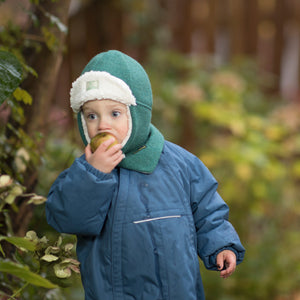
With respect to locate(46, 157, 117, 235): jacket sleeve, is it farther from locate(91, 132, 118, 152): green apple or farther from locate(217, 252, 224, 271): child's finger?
locate(217, 252, 224, 271): child's finger

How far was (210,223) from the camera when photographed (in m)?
1.25

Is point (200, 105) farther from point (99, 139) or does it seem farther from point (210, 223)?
point (99, 139)

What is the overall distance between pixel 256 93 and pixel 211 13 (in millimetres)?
1039

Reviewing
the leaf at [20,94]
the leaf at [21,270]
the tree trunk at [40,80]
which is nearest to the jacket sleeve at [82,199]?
the leaf at [21,270]

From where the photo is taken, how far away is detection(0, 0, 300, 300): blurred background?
157 cm

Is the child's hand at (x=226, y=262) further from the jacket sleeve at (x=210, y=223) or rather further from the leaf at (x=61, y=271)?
the leaf at (x=61, y=271)

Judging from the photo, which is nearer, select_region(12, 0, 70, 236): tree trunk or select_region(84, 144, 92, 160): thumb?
select_region(84, 144, 92, 160): thumb

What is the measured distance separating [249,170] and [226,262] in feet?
6.31

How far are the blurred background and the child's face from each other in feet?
0.69

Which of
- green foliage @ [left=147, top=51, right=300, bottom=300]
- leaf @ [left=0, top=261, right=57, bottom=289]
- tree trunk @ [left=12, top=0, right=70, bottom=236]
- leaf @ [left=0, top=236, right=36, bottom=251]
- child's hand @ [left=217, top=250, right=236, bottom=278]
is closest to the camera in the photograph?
leaf @ [left=0, top=261, right=57, bottom=289]

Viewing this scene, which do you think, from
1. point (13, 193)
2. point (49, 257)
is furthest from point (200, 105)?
point (49, 257)

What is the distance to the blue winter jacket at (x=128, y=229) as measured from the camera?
Answer: 1.11 metres

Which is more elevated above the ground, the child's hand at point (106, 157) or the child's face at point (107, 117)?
the child's face at point (107, 117)

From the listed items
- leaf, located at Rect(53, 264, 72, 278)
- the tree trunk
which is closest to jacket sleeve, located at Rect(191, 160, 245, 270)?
leaf, located at Rect(53, 264, 72, 278)
